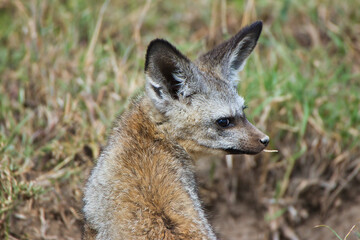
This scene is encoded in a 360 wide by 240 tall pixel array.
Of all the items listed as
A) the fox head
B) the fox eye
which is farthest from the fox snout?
the fox eye

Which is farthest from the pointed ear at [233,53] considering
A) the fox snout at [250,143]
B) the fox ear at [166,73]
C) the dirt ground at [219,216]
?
the dirt ground at [219,216]

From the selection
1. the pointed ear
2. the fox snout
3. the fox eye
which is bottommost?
the fox snout

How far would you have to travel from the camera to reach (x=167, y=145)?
171 inches

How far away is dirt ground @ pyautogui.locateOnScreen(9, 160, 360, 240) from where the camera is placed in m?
5.12

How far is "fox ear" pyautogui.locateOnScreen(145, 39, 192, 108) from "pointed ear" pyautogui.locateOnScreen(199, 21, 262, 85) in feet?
1.81

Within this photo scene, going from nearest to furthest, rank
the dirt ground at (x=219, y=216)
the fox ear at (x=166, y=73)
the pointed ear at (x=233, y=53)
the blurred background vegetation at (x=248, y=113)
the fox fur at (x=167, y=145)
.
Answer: the fox fur at (x=167, y=145) → the fox ear at (x=166, y=73) → the pointed ear at (x=233, y=53) → the dirt ground at (x=219, y=216) → the blurred background vegetation at (x=248, y=113)

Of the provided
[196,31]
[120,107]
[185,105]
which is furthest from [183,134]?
[196,31]

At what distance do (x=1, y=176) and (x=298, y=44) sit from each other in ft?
15.6

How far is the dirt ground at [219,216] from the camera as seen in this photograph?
5.12 metres

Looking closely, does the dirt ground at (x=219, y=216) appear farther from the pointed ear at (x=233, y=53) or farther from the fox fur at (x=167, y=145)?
the pointed ear at (x=233, y=53)

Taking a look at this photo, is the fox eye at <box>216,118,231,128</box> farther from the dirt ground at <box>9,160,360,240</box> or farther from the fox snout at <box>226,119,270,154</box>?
the dirt ground at <box>9,160,360,240</box>

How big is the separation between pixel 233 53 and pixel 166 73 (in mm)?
881

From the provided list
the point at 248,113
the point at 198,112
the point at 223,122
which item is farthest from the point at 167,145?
the point at 248,113

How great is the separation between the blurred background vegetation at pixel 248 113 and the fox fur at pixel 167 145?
1305mm
